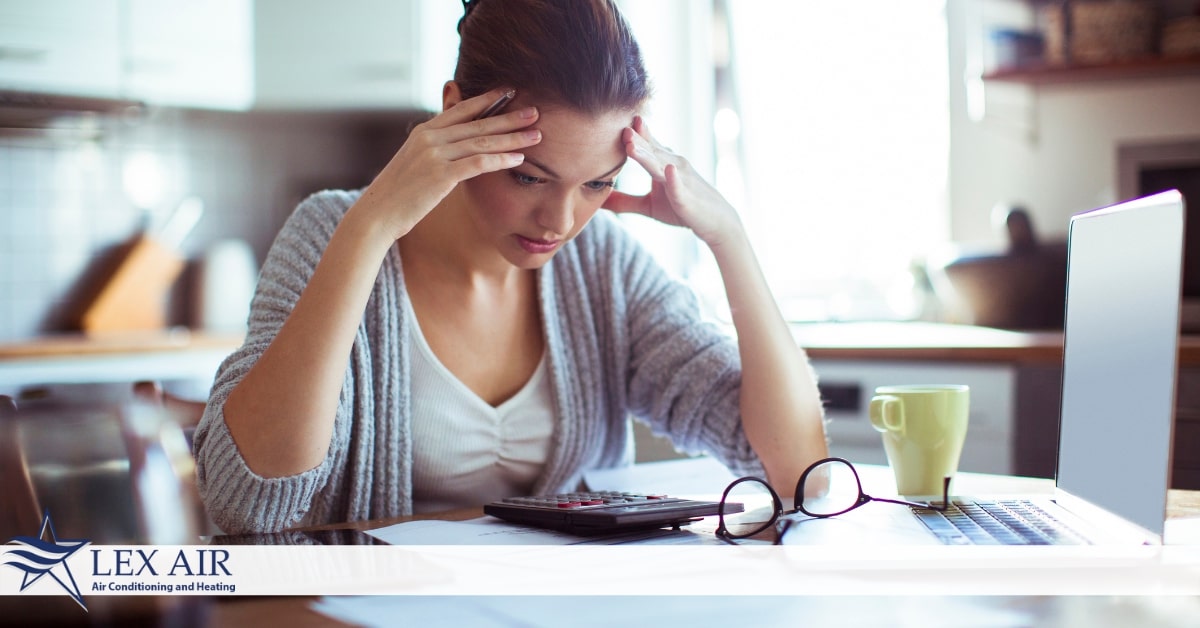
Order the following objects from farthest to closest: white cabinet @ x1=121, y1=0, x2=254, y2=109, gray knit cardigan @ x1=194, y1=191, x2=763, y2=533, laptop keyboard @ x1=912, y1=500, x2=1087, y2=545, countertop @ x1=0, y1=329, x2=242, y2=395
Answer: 1. white cabinet @ x1=121, y1=0, x2=254, y2=109
2. countertop @ x1=0, y1=329, x2=242, y2=395
3. gray knit cardigan @ x1=194, y1=191, x2=763, y2=533
4. laptop keyboard @ x1=912, y1=500, x2=1087, y2=545

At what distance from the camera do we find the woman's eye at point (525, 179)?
1.12 meters

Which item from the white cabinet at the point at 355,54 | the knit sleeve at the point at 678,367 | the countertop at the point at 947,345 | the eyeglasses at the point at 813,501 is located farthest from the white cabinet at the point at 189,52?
the eyeglasses at the point at 813,501

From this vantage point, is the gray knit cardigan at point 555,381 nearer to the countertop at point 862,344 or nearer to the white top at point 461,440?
the white top at point 461,440

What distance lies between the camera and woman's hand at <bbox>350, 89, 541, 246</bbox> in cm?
108

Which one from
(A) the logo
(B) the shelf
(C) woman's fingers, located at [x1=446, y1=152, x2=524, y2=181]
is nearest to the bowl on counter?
(B) the shelf

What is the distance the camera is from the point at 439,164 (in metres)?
1.08

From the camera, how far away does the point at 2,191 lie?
292 centimetres

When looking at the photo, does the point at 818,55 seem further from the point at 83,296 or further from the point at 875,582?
the point at 875,582

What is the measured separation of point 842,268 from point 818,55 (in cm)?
68

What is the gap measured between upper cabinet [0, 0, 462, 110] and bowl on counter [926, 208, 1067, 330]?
4.99 feet

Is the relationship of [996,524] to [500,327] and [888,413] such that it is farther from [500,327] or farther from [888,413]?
[500,327]

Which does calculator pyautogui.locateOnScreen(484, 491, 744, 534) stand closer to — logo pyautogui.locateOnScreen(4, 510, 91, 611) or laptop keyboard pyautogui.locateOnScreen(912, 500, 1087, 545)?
laptop keyboard pyautogui.locateOnScreen(912, 500, 1087, 545)

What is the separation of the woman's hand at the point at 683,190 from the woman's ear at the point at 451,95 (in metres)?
0.20

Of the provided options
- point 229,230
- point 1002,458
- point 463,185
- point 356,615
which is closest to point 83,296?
point 229,230
